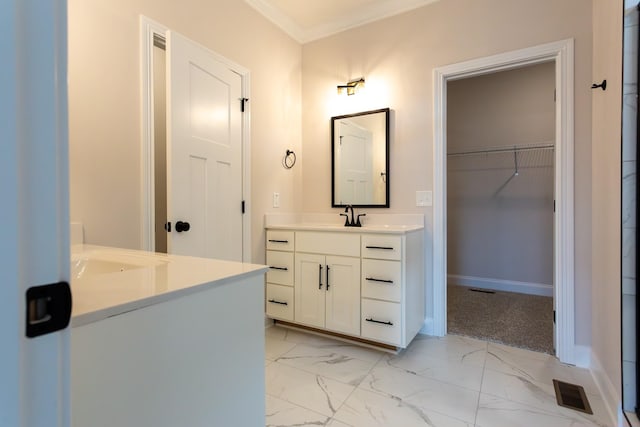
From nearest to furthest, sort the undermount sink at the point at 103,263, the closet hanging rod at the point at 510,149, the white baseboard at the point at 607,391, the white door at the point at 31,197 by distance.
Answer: the white door at the point at 31,197
the undermount sink at the point at 103,263
the white baseboard at the point at 607,391
the closet hanging rod at the point at 510,149

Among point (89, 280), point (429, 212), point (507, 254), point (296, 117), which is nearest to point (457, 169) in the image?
point (507, 254)

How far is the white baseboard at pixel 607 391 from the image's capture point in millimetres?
1479

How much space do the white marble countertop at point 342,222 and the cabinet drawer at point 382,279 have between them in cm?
23

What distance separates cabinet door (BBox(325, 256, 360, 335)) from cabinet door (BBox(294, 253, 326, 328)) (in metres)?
0.05

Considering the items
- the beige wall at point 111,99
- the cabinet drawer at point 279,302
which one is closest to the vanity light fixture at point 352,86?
the beige wall at point 111,99

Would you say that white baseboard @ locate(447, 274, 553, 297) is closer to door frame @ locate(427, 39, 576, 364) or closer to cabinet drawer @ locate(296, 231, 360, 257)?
door frame @ locate(427, 39, 576, 364)

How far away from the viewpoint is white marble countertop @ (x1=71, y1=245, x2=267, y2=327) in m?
0.62

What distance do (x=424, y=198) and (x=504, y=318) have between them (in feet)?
4.47

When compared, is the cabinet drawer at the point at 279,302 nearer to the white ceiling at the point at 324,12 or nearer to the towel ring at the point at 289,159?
the towel ring at the point at 289,159

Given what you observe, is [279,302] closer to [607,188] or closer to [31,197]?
[607,188]

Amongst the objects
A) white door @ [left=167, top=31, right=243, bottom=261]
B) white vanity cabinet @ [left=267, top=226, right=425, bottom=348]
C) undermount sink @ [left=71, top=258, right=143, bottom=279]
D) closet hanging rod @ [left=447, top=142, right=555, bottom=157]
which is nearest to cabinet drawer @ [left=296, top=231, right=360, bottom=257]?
white vanity cabinet @ [left=267, top=226, right=425, bottom=348]

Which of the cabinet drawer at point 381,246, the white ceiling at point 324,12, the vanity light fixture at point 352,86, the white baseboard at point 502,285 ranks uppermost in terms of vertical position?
the white ceiling at point 324,12

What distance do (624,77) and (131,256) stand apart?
225 centimetres

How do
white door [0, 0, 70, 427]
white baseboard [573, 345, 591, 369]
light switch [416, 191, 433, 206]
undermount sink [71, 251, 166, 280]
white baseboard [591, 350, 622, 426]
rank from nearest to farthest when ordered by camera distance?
white door [0, 0, 70, 427] < undermount sink [71, 251, 166, 280] < white baseboard [591, 350, 622, 426] < white baseboard [573, 345, 591, 369] < light switch [416, 191, 433, 206]
